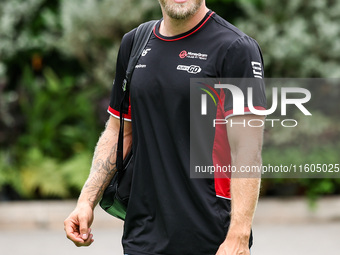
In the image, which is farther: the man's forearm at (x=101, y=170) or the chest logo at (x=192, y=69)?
the man's forearm at (x=101, y=170)

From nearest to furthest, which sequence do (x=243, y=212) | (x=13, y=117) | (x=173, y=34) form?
(x=243, y=212) < (x=173, y=34) < (x=13, y=117)

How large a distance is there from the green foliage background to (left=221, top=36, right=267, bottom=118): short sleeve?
27.9ft

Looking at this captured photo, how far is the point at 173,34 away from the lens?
340 cm

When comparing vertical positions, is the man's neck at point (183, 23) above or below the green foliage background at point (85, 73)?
above

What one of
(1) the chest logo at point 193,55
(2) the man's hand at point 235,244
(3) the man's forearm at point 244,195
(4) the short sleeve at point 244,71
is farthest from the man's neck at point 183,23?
(2) the man's hand at point 235,244

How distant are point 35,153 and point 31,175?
1.51ft

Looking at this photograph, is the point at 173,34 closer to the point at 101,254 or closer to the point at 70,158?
the point at 101,254

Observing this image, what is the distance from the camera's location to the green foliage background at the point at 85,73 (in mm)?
11812

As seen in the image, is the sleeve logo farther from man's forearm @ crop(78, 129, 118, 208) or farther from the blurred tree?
the blurred tree

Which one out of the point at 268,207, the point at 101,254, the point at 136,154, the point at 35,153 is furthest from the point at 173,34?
the point at 35,153

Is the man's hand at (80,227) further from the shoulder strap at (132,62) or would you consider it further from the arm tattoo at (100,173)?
the shoulder strap at (132,62)

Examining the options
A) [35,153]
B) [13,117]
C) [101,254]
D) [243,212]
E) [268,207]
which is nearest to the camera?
[243,212]

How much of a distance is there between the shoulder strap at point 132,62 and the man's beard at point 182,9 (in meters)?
0.26

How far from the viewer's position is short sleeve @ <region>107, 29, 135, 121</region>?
12.1 ft
